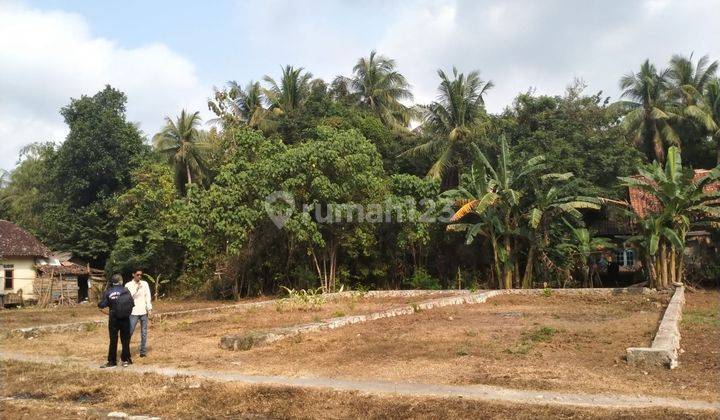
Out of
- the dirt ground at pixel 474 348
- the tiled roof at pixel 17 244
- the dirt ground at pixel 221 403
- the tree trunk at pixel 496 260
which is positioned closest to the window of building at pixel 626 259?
the tree trunk at pixel 496 260

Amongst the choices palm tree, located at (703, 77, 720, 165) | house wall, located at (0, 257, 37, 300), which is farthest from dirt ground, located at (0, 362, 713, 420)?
palm tree, located at (703, 77, 720, 165)

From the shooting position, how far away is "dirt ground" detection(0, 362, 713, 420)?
5797 millimetres

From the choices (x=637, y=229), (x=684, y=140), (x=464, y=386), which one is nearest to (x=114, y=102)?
(x=637, y=229)

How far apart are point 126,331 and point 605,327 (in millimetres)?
8543

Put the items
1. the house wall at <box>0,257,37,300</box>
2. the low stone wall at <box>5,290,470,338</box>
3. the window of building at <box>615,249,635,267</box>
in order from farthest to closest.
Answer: the house wall at <box>0,257,37,300</box>
the window of building at <box>615,249,635,267</box>
the low stone wall at <box>5,290,470,338</box>

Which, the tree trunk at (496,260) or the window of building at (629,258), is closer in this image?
the tree trunk at (496,260)

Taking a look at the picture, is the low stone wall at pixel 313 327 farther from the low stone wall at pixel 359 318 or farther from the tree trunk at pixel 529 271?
the tree trunk at pixel 529 271

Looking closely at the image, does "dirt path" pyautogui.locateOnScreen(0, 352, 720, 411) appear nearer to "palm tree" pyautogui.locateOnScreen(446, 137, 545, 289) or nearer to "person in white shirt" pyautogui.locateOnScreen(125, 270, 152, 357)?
"person in white shirt" pyautogui.locateOnScreen(125, 270, 152, 357)

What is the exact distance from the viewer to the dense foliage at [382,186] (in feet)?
69.4

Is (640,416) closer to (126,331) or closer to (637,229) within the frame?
(126,331)

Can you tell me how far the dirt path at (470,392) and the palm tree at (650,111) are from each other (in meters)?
28.5

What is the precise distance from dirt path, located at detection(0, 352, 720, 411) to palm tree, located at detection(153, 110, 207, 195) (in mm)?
27806

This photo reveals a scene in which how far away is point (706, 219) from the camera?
19.6 metres

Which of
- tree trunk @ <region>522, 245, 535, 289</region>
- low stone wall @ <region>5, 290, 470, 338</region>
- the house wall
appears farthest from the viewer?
the house wall
